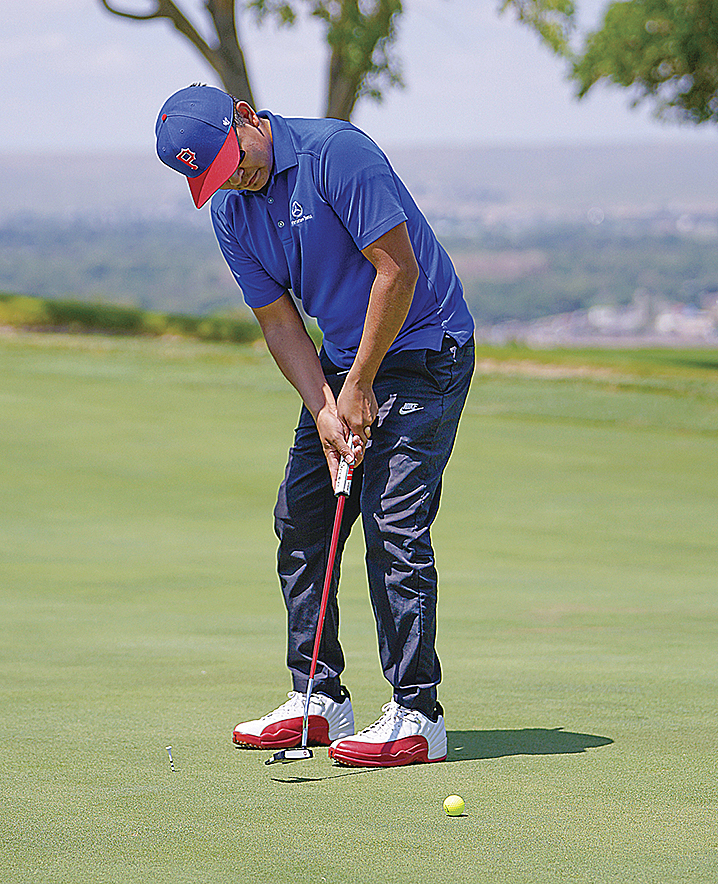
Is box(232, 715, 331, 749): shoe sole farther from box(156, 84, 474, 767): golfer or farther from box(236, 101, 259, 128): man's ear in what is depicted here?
box(236, 101, 259, 128): man's ear

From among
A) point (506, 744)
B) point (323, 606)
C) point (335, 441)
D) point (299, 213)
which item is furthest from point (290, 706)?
point (299, 213)

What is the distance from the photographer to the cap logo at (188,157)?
118 inches

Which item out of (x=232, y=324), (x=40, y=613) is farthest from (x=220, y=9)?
(x=40, y=613)

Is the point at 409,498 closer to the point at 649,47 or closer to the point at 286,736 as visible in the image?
the point at 286,736

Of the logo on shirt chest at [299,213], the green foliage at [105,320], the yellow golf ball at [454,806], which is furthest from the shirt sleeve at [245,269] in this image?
the green foliage at [105,320]

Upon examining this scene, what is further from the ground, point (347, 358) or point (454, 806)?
point (347, 358)

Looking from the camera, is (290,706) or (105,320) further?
(105,320)

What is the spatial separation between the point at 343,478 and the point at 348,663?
1.27 m

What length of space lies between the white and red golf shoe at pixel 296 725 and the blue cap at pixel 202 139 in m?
1.27

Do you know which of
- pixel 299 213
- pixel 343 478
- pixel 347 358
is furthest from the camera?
pixel 347 358

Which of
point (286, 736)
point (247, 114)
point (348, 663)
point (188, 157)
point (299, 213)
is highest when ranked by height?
point (247, 114)

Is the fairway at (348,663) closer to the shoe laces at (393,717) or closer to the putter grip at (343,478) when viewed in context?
the shoe laces at (393,717)

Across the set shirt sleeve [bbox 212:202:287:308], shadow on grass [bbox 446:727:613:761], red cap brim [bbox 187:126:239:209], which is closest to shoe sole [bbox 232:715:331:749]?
shadow on grass [bbox 446:727:613:761]

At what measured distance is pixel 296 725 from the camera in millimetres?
3293
